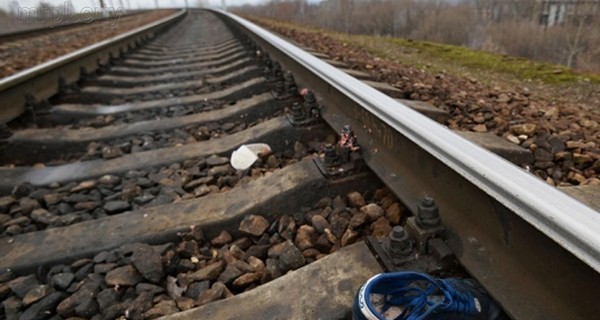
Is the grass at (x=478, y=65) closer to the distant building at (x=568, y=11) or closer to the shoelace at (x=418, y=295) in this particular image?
the shoelace at (x=418, y=295)

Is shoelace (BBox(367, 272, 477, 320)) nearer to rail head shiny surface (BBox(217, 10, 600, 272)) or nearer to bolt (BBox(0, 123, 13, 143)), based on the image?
rail head shiny surface (BBox(217, 10, 600, 272))

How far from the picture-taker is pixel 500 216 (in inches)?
45.9

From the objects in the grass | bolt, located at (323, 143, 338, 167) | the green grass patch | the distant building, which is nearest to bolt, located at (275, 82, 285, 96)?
bolt, located at (323, 143, 338, 167)

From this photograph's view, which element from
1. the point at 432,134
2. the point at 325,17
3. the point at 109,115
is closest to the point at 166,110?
the point at 109,115

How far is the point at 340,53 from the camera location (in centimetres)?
515

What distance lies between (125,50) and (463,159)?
6.43 metres

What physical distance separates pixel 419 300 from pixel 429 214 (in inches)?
13.9

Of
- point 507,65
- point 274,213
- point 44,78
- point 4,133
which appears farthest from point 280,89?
point 507,65

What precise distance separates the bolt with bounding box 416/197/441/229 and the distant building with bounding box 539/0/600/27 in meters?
31.2

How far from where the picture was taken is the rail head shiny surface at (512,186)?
92 cm

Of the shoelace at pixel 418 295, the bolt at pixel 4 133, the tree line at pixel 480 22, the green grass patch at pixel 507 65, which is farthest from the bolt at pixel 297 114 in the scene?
the tree line at pixel 480 22

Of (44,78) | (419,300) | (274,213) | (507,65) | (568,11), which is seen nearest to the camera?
(419,300)

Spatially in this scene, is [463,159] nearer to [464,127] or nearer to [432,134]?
[432,134]

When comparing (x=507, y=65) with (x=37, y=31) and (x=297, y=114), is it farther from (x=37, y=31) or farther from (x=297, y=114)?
(x=37, y=31)
